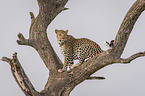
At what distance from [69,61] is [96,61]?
293 mm

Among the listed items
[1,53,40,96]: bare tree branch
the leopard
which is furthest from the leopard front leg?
[1,53,40,96]: bare tree branch

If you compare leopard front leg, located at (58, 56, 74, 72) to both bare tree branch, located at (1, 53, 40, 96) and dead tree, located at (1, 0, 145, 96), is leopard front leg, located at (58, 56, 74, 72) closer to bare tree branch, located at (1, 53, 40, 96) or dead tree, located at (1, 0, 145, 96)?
dead tree, located at (1, 0, 145, 96)

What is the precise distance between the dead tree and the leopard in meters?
0.08

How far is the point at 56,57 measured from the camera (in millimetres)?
3141

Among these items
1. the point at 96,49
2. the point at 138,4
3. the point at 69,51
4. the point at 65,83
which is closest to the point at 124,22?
the point at 138,4

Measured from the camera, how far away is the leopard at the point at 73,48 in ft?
9.23

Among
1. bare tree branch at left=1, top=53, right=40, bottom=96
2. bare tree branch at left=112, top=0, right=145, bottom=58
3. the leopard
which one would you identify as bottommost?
bare tree branch at left=1, top=53, right=40, bottom=96

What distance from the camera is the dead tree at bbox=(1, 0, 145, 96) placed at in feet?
8.56

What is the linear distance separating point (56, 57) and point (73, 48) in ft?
1.15

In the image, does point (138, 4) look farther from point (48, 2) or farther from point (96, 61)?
point (48, 2)

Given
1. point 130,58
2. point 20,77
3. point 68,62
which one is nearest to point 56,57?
point 68,62

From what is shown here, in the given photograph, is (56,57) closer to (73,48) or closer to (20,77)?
(73,48)

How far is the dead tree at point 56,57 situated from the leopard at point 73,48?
0.08m

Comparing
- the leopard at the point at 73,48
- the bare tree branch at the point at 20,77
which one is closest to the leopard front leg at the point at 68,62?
the leopard at the point at 73,48
